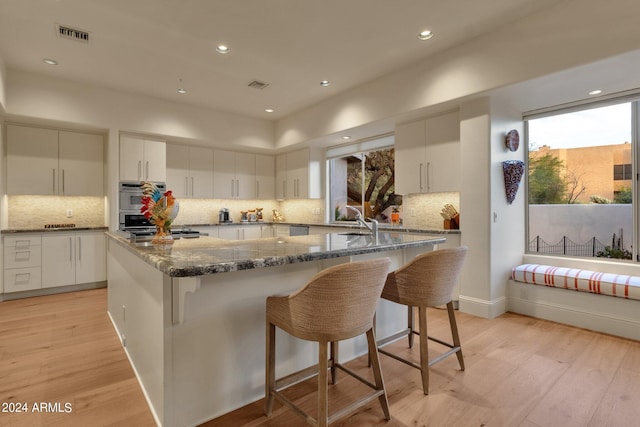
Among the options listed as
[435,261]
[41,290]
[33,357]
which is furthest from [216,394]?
[41,290]

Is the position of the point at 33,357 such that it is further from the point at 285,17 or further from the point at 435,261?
the point at 285,17

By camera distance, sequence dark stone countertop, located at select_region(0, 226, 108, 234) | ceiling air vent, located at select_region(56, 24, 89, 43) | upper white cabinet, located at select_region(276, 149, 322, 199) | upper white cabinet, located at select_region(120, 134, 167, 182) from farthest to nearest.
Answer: upper white cabinet, located at select_region(276, 149, 322, 199) → upper white cabinet, located at select_region(120, 134, 167, 182) → dark stone countertop, located at select_region(0, 226, 108, 234) → ceiling air vent, located at select_region(56, 24, 89, 43)

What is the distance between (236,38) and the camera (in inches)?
131

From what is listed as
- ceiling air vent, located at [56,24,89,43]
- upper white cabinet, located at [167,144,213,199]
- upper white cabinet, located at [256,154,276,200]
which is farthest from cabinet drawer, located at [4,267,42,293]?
upper white cabinet, located at [256,154,276,200]

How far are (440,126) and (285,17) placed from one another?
2.22 m

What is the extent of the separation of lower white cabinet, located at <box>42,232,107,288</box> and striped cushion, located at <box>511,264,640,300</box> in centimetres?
554

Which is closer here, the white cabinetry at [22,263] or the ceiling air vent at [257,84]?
the white cabinetry at [22,263]

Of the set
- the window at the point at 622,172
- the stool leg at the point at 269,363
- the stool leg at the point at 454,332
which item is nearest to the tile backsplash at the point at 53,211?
the stool leg at the point at 269,363

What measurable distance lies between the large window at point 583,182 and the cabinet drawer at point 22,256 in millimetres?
6365

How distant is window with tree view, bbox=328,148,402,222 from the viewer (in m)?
5.29

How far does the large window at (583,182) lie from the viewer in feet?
11.1

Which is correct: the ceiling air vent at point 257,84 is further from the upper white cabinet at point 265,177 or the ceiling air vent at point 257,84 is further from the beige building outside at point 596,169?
the beige building outside at point 596,169

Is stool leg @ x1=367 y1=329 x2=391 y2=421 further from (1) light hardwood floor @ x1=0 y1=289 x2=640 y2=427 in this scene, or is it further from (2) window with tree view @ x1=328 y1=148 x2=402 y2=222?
(2) window with tree view @ x1=328 y1=148 x2=402 y2=222

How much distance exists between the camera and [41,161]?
4.52 metres
